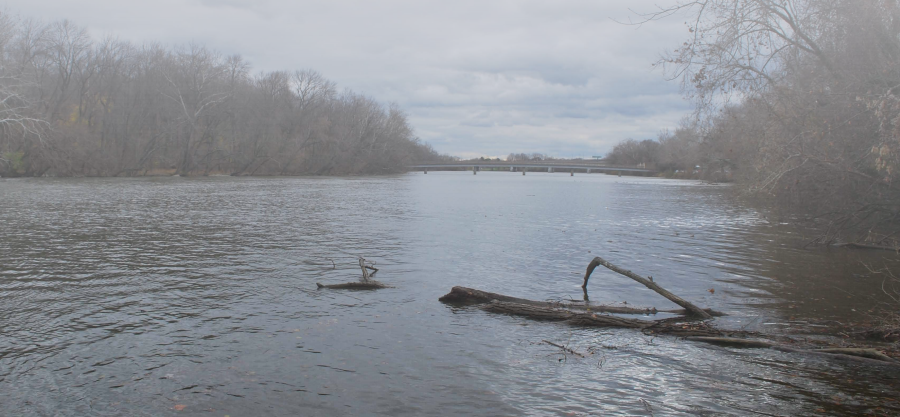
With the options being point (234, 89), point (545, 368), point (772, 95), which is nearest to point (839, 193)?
point (772, 95)

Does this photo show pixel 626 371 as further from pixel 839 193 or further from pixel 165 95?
pixel 165 95

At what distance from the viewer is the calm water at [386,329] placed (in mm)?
8078

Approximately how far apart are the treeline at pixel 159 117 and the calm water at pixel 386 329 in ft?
155

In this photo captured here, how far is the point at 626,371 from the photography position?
363 inches

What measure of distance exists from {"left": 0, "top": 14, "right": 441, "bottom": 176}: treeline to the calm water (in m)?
47.1

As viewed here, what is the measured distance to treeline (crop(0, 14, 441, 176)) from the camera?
233ft

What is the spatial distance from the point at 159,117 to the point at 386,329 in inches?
3728

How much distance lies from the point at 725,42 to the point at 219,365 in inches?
734

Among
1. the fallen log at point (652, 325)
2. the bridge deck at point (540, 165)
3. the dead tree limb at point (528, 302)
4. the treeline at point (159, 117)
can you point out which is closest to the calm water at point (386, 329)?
the fallen log at point (652, 325)

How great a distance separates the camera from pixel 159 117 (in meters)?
92.8

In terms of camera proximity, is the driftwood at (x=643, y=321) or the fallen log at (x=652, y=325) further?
the driftwood at (x=643, y=321)

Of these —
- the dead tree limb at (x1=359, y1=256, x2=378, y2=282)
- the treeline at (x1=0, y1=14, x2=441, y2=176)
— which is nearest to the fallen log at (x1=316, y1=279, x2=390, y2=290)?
the dead tree limb at (x1=359, y1=256, x2=378, y2=282)

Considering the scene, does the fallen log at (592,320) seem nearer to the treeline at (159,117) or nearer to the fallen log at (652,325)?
the fallen log at (652,325)

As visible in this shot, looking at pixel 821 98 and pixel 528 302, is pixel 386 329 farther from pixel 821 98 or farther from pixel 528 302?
pixel 821 98
